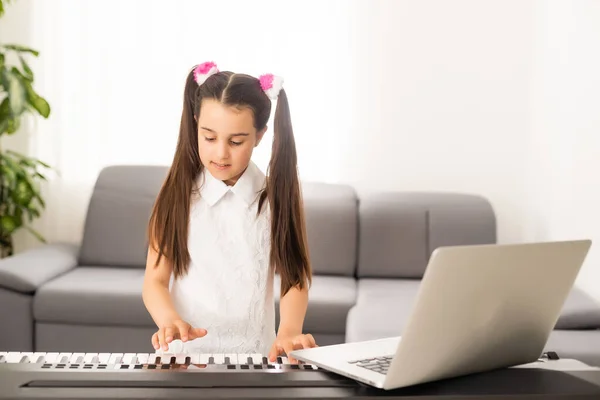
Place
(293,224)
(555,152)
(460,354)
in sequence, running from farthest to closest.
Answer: (555,152) < (293,224) < (460,354)

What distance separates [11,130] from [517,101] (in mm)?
2364

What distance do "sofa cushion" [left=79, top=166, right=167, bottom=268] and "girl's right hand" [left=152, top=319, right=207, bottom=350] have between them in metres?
2.49

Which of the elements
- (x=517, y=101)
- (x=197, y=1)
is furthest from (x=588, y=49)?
(x=197, y=1)

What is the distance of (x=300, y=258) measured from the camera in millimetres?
1752

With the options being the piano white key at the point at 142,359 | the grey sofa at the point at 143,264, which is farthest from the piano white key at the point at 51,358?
the grey sofa at the point at 143,264

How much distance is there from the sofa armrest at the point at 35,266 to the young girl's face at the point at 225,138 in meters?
2.04

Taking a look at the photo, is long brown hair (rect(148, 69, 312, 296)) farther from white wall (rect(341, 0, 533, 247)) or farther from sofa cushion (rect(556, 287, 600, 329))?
white wall (rect(341, 0, 533, 247))

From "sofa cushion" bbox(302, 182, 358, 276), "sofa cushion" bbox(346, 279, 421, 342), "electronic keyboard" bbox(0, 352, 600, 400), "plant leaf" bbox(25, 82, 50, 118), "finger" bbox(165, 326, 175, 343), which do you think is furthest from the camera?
"sofa cushion" bbox(302, 182, 358, 276)

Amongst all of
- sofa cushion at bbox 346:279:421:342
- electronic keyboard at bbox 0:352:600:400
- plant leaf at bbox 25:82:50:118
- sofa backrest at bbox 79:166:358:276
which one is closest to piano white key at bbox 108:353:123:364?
electronic keyboard at bbox 0:352:600:400

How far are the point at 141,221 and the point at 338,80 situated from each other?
117 cm

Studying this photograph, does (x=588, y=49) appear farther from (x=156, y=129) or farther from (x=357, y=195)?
(x=156, y=129)

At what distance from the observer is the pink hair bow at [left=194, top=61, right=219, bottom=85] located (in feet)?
5.62

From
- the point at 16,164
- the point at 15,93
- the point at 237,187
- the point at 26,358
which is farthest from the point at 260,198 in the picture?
the point at 16,164

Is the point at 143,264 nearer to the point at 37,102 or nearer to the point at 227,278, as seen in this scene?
the point at 37,102
